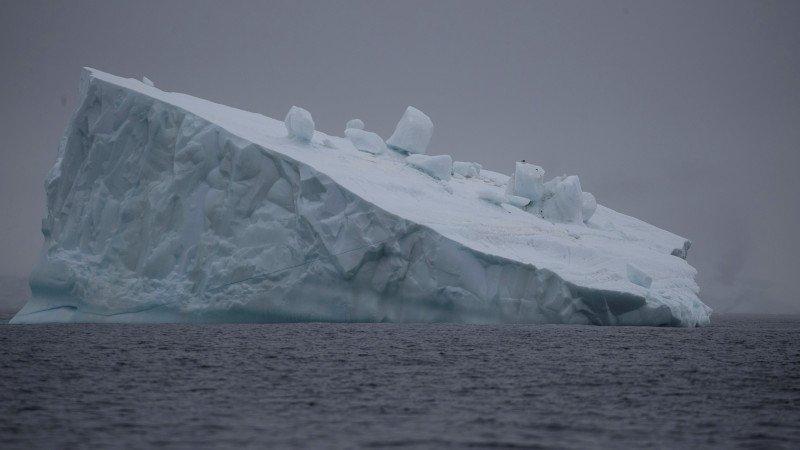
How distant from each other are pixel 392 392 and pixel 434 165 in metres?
13.6

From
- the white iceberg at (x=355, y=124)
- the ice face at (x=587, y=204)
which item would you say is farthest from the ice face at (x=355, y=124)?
the ice face at (x=587, y=204)

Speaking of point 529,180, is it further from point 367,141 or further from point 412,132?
point 367,141

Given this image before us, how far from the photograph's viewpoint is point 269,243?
16.8 m

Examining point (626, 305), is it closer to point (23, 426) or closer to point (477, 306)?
point (477, 306)

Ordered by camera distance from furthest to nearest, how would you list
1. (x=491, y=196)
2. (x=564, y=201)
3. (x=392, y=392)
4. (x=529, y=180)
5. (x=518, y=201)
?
(x=564, y=201) → (x=529, y=180) → (x=518, y=201) → (x=491, y=196) → (x=392, y=392)

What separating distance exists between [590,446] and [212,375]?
534 cm

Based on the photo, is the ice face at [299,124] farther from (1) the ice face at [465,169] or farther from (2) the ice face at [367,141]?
(1) the ice face at [465,169]

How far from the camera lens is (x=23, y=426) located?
21.3 feet

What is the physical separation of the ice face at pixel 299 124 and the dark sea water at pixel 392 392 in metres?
6.03

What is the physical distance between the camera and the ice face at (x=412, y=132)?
23062 mm

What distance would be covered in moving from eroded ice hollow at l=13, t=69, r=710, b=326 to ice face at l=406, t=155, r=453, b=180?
1597 mm

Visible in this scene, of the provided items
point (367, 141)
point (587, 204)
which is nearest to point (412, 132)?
point (367, 141)

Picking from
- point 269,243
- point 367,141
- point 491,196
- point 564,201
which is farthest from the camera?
point 367,141

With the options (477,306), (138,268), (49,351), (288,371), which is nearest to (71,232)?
(138,268)
